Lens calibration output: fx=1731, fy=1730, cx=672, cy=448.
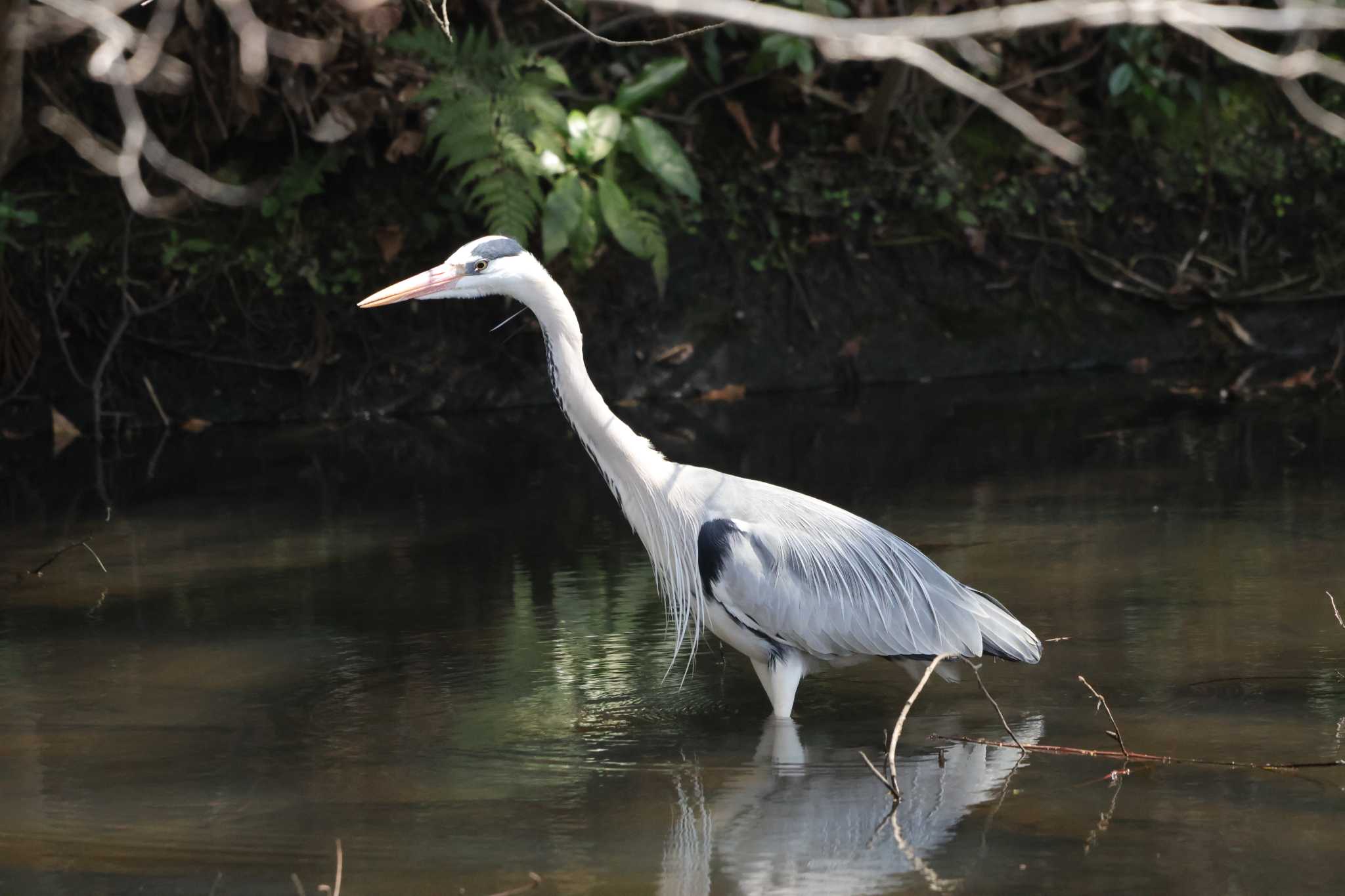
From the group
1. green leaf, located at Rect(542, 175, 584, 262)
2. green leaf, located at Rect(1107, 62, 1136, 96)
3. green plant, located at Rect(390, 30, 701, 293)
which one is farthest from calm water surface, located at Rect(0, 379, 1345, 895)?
green leaf, located at Rect(1107, 62, 1136, 96)

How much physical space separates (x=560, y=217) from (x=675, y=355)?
5.30 ft

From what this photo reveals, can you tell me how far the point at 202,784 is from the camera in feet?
13.8

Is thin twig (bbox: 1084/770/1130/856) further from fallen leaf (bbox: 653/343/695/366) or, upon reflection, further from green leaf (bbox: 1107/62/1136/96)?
green leaf (bbox: 1107/62/1136/96)

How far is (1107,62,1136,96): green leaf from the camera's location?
37.2 feet

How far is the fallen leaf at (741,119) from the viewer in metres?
11.1

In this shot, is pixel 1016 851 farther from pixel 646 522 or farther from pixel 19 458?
pixel 19 458

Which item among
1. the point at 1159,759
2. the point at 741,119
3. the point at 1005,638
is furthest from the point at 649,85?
the point at 1159,759

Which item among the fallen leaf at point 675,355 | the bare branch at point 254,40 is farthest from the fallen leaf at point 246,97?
the bare branch at point 254,40

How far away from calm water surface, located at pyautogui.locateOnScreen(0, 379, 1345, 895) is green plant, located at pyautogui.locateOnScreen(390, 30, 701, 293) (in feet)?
5.37

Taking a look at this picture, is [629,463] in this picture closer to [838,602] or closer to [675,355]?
[838,602]

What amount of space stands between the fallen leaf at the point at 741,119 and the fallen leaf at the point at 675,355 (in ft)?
4.60

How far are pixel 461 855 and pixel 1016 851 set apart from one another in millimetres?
1176

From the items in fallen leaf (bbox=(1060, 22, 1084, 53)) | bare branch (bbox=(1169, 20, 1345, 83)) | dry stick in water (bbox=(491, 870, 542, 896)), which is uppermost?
fallen leaf (bbox=(1060, 22, 1084, 53))

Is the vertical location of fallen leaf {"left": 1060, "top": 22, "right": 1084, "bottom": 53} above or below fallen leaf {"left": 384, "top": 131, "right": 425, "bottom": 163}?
above
